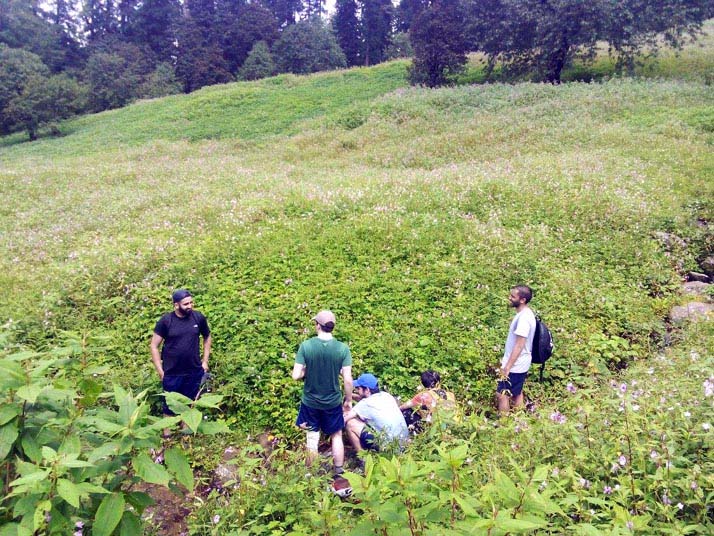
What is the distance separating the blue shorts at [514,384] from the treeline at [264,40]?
26.6 metres

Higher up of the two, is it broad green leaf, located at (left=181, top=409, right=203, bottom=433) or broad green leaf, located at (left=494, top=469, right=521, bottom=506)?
broad green leaf, located at (left=181, top=409, right=203, bottom=433)

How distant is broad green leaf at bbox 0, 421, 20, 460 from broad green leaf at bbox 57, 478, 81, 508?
38 cm

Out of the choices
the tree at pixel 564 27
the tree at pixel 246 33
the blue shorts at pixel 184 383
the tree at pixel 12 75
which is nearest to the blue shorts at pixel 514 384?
the blue shorts at pixel 184 383

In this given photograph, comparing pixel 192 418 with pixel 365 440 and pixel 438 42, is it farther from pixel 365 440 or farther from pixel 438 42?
pixel 438 42

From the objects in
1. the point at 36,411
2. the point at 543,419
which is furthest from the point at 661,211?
the point at 36,411

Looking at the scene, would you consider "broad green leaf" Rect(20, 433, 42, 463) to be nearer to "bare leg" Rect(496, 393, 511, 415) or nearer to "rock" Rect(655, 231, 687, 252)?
"bare leg" Rect(496, 393, 511, 415)

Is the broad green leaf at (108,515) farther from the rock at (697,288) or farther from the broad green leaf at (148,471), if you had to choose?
the rock at (697,288)

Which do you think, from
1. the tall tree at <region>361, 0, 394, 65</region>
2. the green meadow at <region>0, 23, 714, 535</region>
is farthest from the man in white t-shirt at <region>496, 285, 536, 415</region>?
the tall tree at <region>361, 0, 394, 65</region>

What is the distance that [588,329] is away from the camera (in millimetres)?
7168

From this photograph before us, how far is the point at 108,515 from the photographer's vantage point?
2.13m

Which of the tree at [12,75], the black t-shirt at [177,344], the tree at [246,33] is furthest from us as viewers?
the tree at [246,33]

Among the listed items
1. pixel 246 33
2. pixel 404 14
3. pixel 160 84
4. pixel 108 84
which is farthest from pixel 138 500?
pixel 404 14

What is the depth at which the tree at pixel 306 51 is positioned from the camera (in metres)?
58.0

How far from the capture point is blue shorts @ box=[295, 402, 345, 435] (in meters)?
5.14
